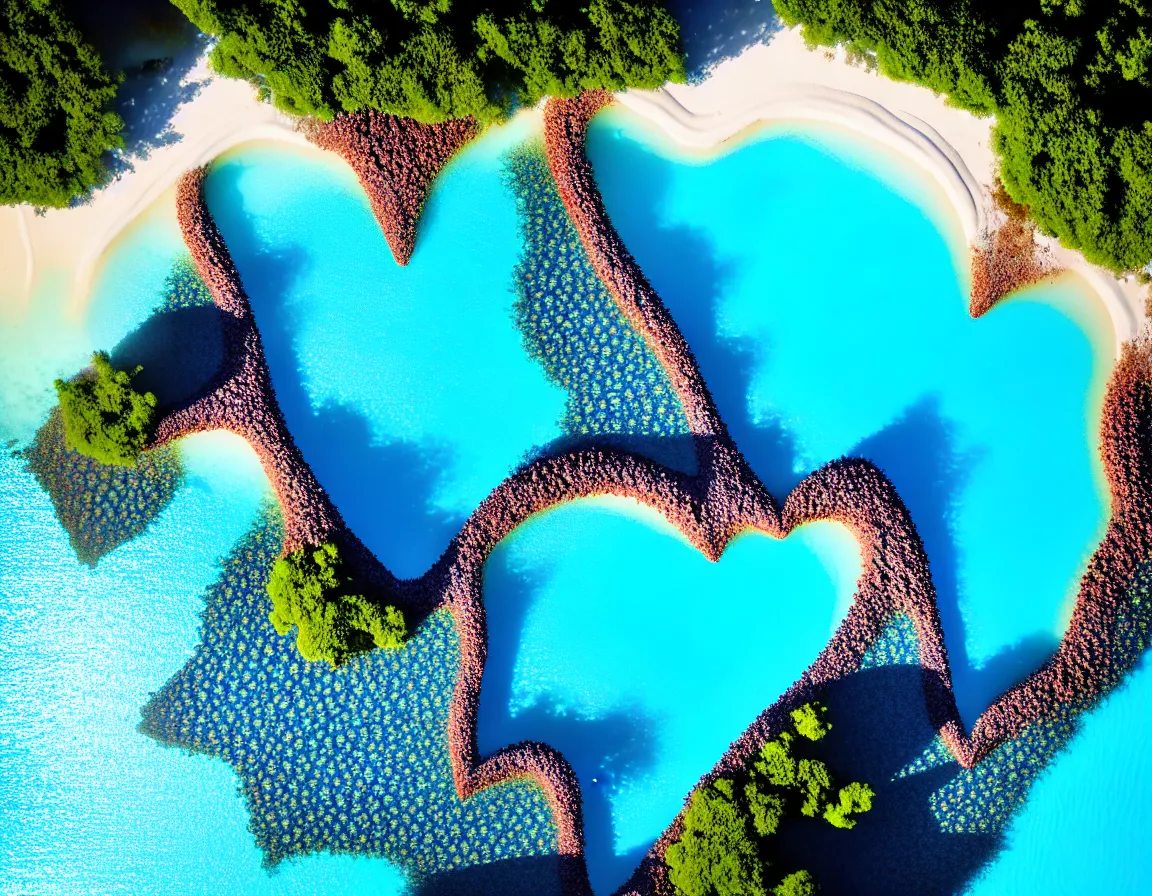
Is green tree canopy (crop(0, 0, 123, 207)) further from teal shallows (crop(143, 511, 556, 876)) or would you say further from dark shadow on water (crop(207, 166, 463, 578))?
teal shallows (crop(143, 511, 556, 876))

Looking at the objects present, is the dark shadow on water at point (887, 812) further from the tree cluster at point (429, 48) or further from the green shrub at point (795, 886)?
the tree cluster at point (429, 48)

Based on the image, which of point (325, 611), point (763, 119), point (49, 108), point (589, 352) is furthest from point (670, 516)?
point (49, 108)

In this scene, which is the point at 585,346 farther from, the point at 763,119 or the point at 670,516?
the point at 763,119

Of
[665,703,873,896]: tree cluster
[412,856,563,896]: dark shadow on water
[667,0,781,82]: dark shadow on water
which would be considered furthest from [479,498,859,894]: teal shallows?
Result: [667,0,781,82]: dark shadow on water

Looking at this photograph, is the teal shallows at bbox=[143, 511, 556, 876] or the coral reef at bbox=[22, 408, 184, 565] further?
the coral reef at bbox=[22, 408, 184, 565]

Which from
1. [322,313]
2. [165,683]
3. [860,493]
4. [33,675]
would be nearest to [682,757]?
[860,493]

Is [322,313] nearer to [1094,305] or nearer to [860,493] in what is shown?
[860,493]
